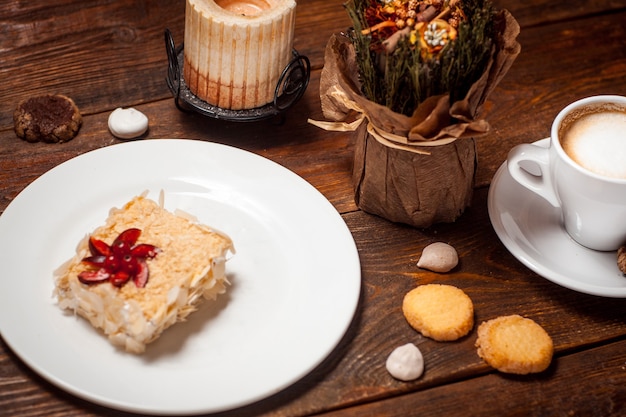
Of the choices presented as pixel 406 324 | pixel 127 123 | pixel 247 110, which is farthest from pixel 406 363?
pixel 127 123

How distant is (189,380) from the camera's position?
3.79ft

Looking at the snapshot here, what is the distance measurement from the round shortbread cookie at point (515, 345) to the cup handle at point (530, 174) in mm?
217

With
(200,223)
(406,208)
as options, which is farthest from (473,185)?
(200,223)

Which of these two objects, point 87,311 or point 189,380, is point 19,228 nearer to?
point 87,311

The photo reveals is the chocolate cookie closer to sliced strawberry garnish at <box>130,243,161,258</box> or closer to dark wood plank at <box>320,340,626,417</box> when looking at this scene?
sliced strawberry garnish at <box>130,243,161,258</box>

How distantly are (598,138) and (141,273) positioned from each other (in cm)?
73

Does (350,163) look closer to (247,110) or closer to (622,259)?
(247,110)

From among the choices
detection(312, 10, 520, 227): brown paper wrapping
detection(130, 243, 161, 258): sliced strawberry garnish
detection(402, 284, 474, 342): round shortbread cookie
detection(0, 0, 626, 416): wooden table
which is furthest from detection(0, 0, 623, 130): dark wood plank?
detection(402, 284, 474, 342): round shortbread cookie

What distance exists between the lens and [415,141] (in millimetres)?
1254

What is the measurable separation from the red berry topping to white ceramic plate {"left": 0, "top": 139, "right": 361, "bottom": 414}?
89 mm

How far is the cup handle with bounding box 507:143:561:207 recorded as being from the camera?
1.32m

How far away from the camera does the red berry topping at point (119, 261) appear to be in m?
1.17

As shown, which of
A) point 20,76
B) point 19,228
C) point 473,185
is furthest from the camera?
point 20,76

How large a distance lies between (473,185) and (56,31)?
3.01 feet
